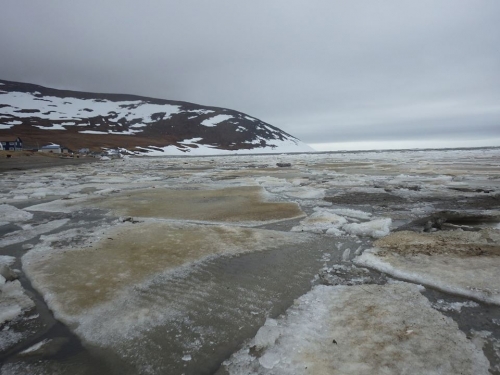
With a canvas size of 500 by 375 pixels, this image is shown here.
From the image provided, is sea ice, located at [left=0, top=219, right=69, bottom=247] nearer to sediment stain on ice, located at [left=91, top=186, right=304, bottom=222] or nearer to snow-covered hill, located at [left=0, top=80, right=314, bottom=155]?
sediment stain on ice, located at [left=91, top=186, right=304, bottom=222]

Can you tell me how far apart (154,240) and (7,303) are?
97.8 inches

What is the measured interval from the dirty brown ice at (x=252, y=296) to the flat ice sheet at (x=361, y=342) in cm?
1

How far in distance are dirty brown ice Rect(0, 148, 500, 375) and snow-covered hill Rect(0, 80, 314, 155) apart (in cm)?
8216

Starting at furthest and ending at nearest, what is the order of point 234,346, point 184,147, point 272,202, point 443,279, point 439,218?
point 184,147 < point 272,202 < point 439,218 < point 443,279 < point 234,346

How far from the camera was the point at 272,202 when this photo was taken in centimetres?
973

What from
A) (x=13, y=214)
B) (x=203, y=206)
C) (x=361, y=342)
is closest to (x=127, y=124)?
(x=13, y=214)

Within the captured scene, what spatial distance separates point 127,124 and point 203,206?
128 meters

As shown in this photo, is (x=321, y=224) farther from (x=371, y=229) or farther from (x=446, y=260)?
(x=446, y=260)

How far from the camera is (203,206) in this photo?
30.5 feet

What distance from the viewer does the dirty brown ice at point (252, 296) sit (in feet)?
8.21

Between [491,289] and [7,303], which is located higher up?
[491,289]

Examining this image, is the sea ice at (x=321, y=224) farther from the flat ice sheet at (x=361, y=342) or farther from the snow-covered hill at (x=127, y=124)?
the snow-covered hill at (x=127, y=124)

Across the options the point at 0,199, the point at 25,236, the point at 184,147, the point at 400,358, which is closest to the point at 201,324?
the point at 400,358

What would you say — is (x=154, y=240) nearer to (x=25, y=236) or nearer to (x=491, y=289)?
(x=25, y=236)
